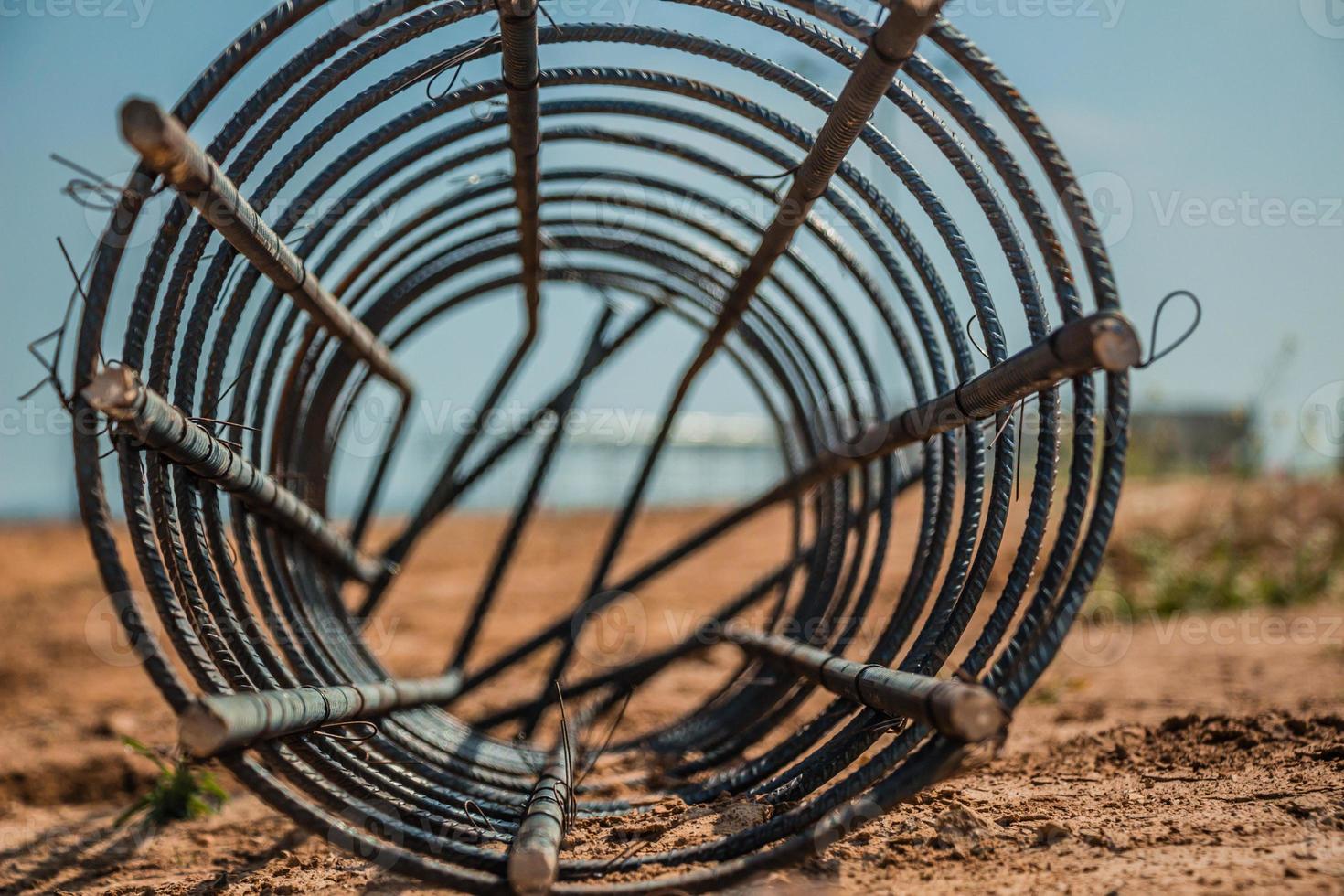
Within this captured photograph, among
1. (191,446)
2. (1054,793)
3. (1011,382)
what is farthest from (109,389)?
(1054,793)

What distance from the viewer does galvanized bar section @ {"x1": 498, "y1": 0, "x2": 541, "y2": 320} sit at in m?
3.13

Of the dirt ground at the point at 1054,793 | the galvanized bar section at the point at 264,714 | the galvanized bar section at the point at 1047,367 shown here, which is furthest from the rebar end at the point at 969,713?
the galvanized bar section at the point at 264,714

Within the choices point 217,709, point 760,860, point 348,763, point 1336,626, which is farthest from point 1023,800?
point 1336,626

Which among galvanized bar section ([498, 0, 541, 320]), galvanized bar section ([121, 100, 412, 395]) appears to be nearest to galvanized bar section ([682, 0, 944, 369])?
A: galvanized bar section ([498, 0, 541, 320])

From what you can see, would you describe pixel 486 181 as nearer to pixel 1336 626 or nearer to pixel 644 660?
pixel 644 660

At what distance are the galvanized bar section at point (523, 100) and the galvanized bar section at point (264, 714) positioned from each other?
2080mm

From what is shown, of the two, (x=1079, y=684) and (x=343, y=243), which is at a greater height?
(x=343, y=243)

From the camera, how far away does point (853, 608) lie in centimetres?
501

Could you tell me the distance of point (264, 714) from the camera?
8.47ft

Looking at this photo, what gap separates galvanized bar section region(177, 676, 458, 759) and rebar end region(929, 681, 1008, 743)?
5.62 feet

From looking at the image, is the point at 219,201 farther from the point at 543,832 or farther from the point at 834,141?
the point at 543,832

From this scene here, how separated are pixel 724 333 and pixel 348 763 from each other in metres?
2.80

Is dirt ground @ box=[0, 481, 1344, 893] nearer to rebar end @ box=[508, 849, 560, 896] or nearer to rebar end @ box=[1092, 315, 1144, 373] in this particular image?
rebar end @ box=[508, 849, 560, 896]

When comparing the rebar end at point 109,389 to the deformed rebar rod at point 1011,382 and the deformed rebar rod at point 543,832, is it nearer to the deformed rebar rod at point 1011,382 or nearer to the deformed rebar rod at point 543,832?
the deformed rebar rod at point 543,832
